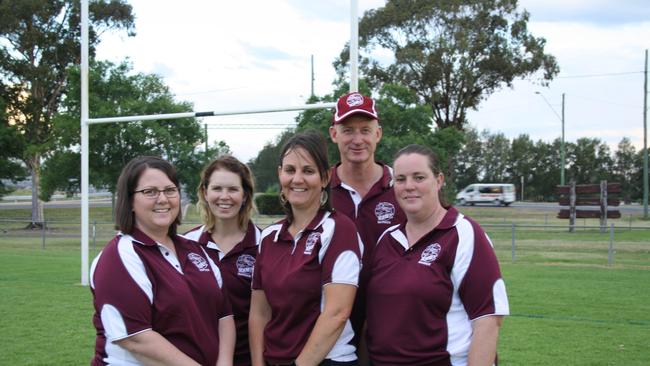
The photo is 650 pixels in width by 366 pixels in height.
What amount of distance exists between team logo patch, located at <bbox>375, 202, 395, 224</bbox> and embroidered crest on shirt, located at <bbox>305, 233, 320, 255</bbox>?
1.95 ft

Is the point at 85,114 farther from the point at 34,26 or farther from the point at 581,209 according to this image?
the point at 34,26

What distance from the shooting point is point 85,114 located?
11.5 meters

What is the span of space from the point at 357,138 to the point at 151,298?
141 cm

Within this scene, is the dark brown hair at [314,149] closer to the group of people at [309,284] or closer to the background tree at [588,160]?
the group of people at [309,284]

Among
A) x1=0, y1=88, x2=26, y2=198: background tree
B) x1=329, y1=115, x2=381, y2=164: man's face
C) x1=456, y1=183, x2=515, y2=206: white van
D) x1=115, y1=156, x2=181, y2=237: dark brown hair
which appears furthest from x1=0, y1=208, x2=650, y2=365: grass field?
x1=456, y1=183, x2=515, y2=206: white van

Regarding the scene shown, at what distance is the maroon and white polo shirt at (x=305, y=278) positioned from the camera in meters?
2.82

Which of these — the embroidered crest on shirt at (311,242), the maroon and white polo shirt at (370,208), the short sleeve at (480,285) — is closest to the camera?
the short sleeve at (480,285)

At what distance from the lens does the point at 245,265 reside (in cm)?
336

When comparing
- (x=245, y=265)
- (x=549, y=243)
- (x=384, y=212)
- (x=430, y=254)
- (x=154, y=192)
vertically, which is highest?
(x=154, y=192)

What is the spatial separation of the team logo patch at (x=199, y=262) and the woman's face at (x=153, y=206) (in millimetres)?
172

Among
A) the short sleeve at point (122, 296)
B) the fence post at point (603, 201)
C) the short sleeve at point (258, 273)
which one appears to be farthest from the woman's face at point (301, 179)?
the fence post at point (603, 201)

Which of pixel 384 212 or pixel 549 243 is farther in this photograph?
pixel 549 243

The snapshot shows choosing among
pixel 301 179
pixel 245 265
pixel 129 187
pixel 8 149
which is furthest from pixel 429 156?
pixel 8 149

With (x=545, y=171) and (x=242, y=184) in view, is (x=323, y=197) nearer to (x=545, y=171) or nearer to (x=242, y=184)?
(x=242, y=184)
